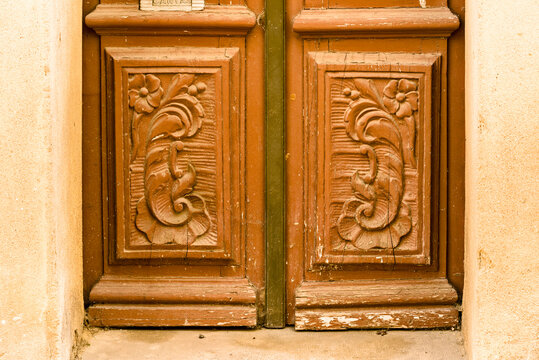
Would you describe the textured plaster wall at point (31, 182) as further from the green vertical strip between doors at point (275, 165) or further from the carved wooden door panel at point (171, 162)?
the green vertical strip between doors at point (275, 165)

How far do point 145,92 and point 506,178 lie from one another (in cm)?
137

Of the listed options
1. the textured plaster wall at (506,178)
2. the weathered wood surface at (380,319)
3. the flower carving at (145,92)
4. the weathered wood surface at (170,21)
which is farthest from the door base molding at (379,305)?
the weathered wood surface at (170,21)

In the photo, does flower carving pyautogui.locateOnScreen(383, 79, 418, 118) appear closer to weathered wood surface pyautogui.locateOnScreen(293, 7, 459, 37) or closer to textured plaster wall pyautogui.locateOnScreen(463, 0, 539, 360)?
weathered wood surface pyautogui.locateOnScreen(293, 7, 459, 37)

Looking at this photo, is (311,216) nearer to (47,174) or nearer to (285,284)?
(285,284)

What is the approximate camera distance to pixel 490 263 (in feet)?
8.60

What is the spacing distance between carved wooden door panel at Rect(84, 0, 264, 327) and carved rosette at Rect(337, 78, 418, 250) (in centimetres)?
36

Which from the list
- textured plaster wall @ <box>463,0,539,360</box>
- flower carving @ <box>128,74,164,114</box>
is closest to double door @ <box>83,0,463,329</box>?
flower carving @ <box>128,74,164,114</box>

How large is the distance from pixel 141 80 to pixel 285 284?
98 centimetres

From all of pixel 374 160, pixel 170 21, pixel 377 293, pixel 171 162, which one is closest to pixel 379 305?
pixel 377 293

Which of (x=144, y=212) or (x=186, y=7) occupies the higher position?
(x=186, y=7)

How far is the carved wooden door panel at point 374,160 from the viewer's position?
3.00 m

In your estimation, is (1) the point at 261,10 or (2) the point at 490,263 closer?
(2) the point at 490,263

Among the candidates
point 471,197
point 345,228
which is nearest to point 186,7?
point 345,228

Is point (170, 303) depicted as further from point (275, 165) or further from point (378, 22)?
point (378, 22)
